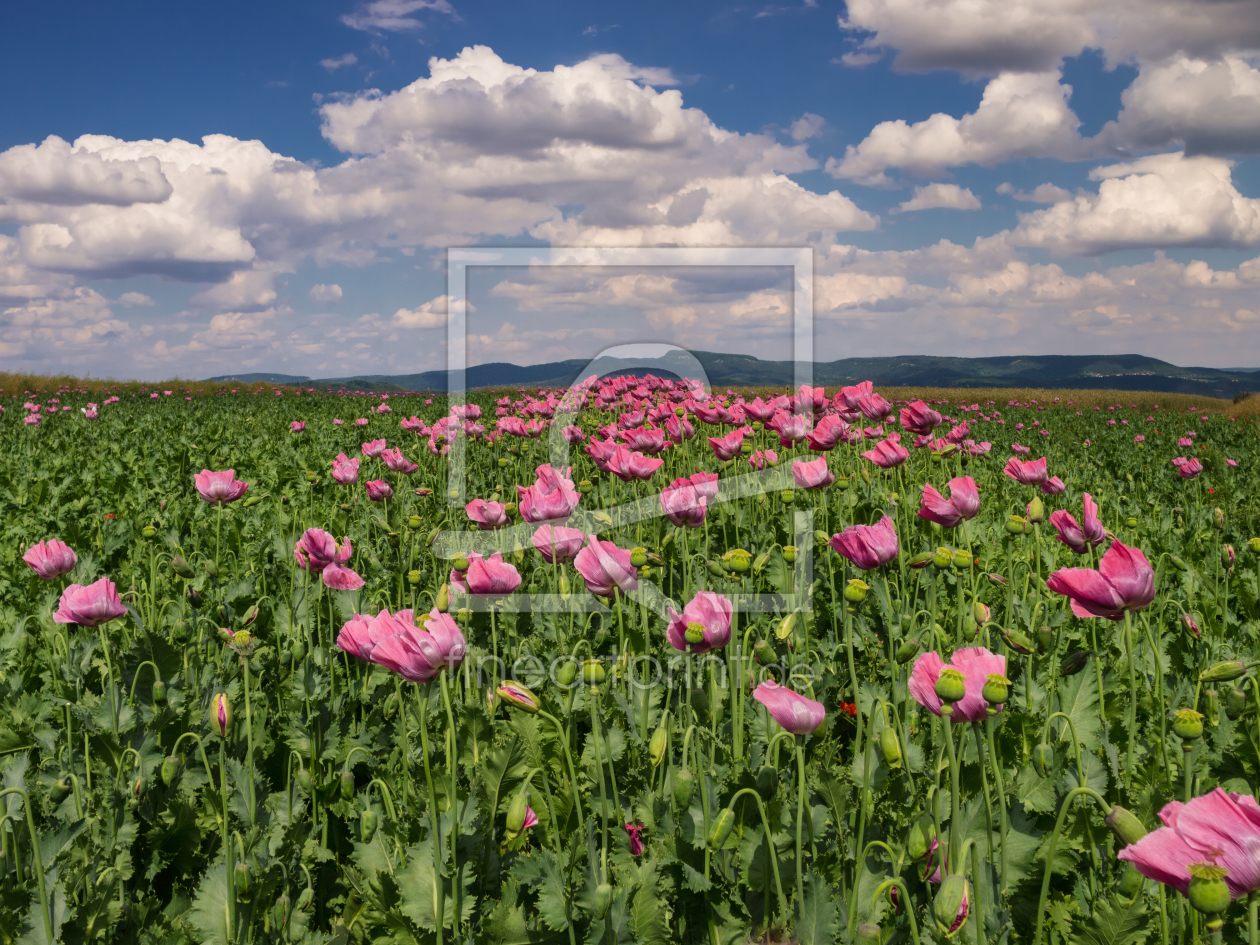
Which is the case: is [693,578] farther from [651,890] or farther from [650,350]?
[651,890]

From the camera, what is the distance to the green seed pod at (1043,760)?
1.84m

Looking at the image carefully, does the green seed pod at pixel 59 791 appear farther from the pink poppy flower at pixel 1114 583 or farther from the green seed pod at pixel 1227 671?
the green seed pod at pixel 1227 671

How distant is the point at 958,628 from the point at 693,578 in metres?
1.06

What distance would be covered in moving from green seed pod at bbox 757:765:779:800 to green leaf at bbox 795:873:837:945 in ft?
0.80

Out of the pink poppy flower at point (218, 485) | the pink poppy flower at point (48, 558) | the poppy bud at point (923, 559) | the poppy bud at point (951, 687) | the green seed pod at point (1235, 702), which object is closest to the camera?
the poppy bud at point (951, 687)

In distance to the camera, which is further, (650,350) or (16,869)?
(650,350)

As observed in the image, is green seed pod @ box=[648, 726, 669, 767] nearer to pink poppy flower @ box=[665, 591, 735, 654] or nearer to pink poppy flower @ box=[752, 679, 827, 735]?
pink poppy flower @ box=[665, 591, 735, 654]

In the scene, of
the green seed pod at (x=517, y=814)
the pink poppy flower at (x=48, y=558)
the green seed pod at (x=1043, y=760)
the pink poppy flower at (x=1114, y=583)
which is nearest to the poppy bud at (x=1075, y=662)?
the pink poppy flower at (x=1114, y=583)

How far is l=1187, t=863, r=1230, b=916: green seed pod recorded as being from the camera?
33.4 inches

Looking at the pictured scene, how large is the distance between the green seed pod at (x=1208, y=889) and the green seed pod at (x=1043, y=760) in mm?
1009

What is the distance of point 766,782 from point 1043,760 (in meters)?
0.71

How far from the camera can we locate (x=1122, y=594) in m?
1.55

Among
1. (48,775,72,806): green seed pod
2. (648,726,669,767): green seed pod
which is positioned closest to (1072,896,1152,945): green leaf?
(648,726,669,767): green seed pod

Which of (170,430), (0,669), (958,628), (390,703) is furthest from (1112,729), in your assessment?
(170,430)
